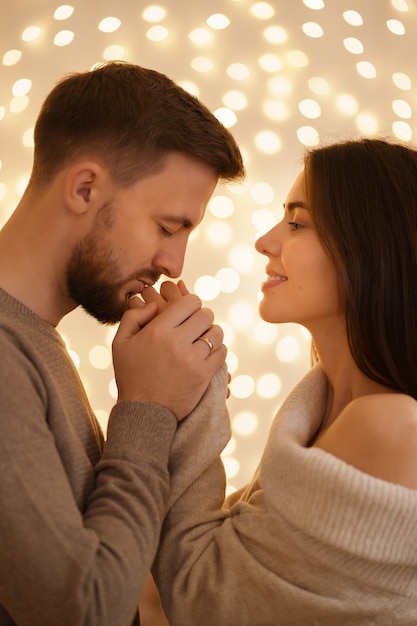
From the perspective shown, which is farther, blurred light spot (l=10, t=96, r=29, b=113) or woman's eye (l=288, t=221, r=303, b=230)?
blurred light spot (l=10, t=96, r=29, b=113)

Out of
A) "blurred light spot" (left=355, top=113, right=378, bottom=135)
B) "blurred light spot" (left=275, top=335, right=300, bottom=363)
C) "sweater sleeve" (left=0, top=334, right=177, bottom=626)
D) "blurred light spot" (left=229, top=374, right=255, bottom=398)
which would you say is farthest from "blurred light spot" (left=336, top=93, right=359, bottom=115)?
"sweater sleeve" (left=0, top=334, right=177, bottom=626)

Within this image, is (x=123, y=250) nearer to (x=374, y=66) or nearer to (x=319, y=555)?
(x=319, y=555)

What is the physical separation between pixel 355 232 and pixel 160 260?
331 mm

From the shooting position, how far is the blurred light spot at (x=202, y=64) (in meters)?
1.49

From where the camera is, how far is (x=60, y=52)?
4.81ft

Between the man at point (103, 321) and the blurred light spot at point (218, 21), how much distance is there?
11.1 inches

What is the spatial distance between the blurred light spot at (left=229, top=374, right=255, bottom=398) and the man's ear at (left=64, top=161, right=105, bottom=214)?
0.50 metres

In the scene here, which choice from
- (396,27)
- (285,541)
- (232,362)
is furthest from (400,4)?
(285,541)

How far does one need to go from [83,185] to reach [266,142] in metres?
0.46

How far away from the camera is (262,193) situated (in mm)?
Result: 1499

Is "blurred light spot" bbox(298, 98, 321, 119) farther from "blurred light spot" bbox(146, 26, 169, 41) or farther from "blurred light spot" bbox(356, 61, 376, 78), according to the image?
"blurred light spot" bbox(146, 26, 169, 41)

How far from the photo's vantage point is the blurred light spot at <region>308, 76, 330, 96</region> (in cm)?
152

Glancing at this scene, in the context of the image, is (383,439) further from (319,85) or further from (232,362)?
(319,85)

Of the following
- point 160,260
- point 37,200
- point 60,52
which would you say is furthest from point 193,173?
point 60,52
